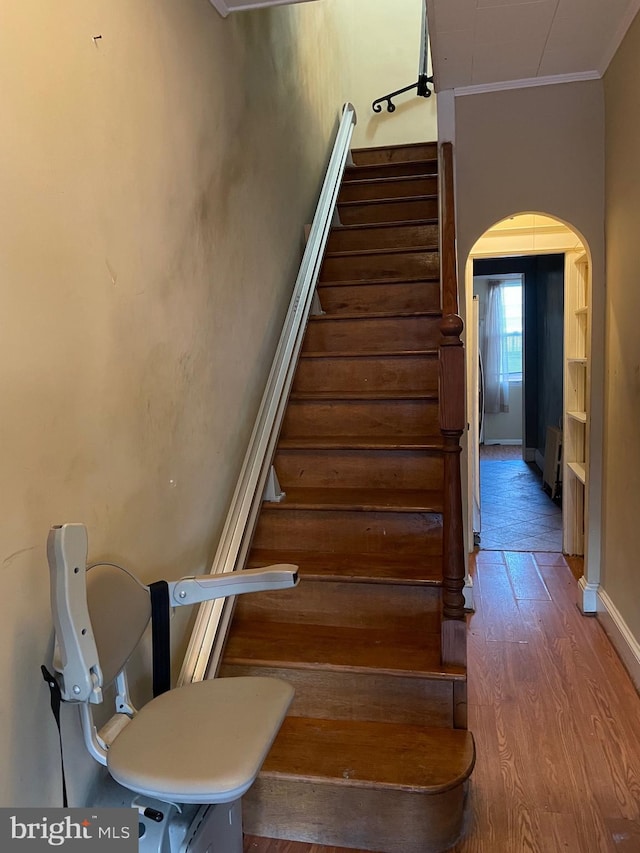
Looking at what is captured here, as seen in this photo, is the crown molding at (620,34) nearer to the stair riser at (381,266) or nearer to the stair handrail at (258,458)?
the stair riser at (381,266)

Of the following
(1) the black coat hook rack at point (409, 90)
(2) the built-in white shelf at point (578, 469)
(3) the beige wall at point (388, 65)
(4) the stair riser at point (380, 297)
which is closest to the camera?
(4) the stair riser at point (380, 297)

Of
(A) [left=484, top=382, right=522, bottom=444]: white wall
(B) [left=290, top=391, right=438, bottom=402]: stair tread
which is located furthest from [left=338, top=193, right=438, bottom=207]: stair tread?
(A) [left=484, top=382, right=522, bottom=444]: white wall

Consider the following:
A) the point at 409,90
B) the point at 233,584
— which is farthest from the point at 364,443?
the point at 409,90

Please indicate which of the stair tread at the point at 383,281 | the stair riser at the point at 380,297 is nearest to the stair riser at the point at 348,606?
the stair riser at the point at 380,297

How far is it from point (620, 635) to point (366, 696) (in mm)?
1263

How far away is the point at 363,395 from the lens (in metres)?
2.67

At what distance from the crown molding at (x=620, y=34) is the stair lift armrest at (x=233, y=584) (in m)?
2.25

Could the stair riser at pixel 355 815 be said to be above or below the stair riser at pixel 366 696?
below

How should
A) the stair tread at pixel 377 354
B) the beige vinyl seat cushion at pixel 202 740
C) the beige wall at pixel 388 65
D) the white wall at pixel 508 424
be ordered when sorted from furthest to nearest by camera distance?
the white wall at pixel 508 424 → the beige wall at pixel 388 65 → the stair tread at pixel 377 354 → the beige vinyl seat cushion at pixel 202 740

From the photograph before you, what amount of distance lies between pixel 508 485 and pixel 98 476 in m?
5.25

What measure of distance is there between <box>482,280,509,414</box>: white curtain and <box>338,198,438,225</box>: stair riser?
469 cm

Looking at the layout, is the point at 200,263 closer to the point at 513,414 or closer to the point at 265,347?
the point at 265,347

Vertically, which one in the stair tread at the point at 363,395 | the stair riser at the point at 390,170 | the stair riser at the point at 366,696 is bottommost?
the stair riser at the point at 366,696

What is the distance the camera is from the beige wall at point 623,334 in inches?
86.6
